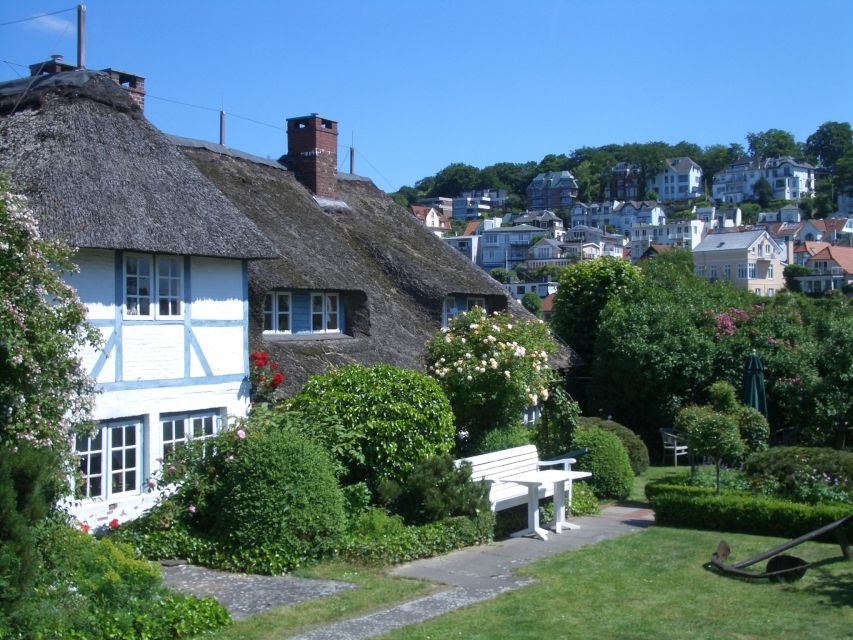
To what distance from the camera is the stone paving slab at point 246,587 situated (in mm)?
9555

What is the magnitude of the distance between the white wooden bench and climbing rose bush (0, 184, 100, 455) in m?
6.06

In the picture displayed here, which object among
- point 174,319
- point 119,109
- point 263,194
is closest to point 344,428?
point 174,319

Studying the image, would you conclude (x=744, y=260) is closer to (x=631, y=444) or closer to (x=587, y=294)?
(x=587, y=294)

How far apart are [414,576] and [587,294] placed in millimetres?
16179

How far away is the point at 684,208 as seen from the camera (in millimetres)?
175625

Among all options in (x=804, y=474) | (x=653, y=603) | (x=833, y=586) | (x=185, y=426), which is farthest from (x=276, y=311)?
(x=833, y=586)

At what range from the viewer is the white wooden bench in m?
13.3

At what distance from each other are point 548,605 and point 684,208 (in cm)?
17444

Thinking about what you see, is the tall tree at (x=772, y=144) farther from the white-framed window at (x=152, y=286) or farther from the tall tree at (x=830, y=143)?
the white-framed window at (x=152, y=286)

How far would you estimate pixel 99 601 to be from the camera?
322 inches

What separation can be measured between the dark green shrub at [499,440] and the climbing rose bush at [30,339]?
850cm

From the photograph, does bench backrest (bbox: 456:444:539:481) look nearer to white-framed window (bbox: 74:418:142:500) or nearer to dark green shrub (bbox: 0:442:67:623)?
white-framed window (bbox: 74:418:142:500)

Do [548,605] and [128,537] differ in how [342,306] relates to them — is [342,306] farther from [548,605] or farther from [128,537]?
[548,605]

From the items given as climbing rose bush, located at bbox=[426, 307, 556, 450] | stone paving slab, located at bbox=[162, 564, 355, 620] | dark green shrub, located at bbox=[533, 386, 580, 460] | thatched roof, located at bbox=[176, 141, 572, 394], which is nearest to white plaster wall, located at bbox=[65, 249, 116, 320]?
thatched roof, located at bbox=[176, 141, 572, 394]
